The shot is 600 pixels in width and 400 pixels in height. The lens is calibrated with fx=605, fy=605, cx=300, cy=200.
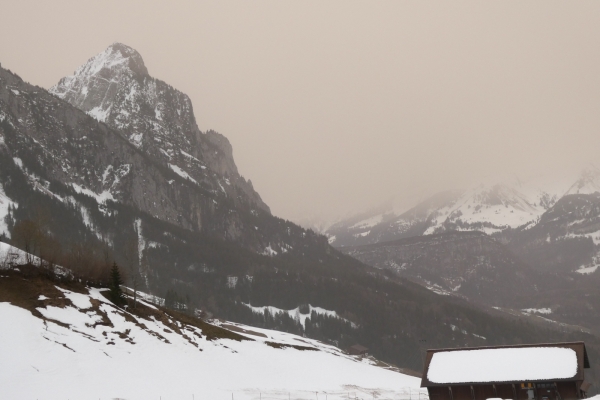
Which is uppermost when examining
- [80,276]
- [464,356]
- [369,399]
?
[80,276]

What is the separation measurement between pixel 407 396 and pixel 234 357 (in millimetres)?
30334

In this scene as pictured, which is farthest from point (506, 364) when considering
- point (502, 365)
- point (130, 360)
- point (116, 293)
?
point (116, 293)

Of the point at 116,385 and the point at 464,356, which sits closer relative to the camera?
the point at 116,385

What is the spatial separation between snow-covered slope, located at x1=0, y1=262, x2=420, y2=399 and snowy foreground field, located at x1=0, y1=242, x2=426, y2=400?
15cm

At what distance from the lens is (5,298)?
294ft

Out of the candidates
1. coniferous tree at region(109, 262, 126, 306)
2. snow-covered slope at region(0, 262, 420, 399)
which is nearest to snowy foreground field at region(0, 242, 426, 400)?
snow-covered slope at region(0, 262, 420, 399)

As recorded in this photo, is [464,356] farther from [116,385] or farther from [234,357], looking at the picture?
[116,385]

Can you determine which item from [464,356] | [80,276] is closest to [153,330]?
[80,276]

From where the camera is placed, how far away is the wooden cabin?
7838 centimetres

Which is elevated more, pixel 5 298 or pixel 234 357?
pixel 5 298

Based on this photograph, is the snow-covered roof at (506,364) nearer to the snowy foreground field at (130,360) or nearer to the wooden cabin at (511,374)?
the wooden cabin at (511,374)

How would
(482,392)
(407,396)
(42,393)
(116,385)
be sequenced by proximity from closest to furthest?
(42,393) < (116,385) < (482,392) < (407,396)

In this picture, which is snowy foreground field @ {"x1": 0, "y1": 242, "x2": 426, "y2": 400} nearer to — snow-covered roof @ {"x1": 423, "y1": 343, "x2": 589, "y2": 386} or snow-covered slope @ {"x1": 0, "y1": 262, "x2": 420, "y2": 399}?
snow-covered slope @ {"x1": 0, "y1": 262, "x2": 420, "y2": 399}

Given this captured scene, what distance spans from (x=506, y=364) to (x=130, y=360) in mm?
52416
